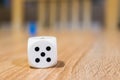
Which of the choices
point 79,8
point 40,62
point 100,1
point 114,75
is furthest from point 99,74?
point 100,1

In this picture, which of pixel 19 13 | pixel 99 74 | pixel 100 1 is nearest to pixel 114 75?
pixel 99 74

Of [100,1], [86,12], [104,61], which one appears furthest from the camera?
[100,1]

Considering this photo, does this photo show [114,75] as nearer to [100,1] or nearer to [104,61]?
[104,61]

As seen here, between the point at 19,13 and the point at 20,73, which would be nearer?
the point at 20,73

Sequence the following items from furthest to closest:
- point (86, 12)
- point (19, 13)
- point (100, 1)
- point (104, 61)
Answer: point (100, 1)
point (86, 12)
point (19, 13)
point (104, 61)

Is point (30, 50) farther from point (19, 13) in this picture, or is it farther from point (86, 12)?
point (86, 12)

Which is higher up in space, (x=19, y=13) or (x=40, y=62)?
(x=40, y=62)
